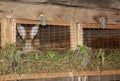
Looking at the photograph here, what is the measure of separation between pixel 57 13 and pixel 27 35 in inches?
20.0

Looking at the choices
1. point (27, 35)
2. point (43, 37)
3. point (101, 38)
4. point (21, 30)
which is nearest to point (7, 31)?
point (21, 30)

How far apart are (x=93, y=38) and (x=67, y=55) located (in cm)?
83

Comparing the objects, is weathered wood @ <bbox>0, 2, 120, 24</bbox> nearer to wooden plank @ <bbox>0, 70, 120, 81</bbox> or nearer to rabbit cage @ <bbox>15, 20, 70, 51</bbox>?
rabbit cage @ <bbox>15, 20, 70, 51</bbox>

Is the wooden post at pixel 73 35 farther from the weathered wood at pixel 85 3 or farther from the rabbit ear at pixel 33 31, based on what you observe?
the rabbit ear at pixel 33 31

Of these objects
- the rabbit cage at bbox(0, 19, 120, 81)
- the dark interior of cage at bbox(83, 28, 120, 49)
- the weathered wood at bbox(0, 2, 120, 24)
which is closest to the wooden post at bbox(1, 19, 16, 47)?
the weathered wood at bbox(0, 2, 120, 24)

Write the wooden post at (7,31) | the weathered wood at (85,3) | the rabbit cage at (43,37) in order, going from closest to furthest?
the wooden post at (7,31), the weathered wood at (85,3), the rabbit cage at (43,37)

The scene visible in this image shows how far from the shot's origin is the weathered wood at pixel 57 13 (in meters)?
2.44

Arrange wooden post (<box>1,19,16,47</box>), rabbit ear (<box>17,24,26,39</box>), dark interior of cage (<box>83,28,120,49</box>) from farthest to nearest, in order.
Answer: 1. dark interior of cage (<box>83,28,120,49</box>)
2. rabbit ear (<box>17,24,26,39</box>)
3. wooden post (<box>1,19,16,47</box>)

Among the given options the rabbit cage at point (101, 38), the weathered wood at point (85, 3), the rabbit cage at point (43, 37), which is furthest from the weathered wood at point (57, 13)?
the rabbit cage at point (101, 38)

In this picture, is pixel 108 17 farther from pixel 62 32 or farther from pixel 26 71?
pixel 26 71

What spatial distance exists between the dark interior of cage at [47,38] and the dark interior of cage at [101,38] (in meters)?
0.28

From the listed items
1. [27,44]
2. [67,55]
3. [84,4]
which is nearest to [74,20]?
[84,4]

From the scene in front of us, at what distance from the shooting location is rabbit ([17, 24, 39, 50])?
285cm

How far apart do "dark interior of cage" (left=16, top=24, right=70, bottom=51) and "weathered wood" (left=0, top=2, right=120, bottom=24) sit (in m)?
0.31
